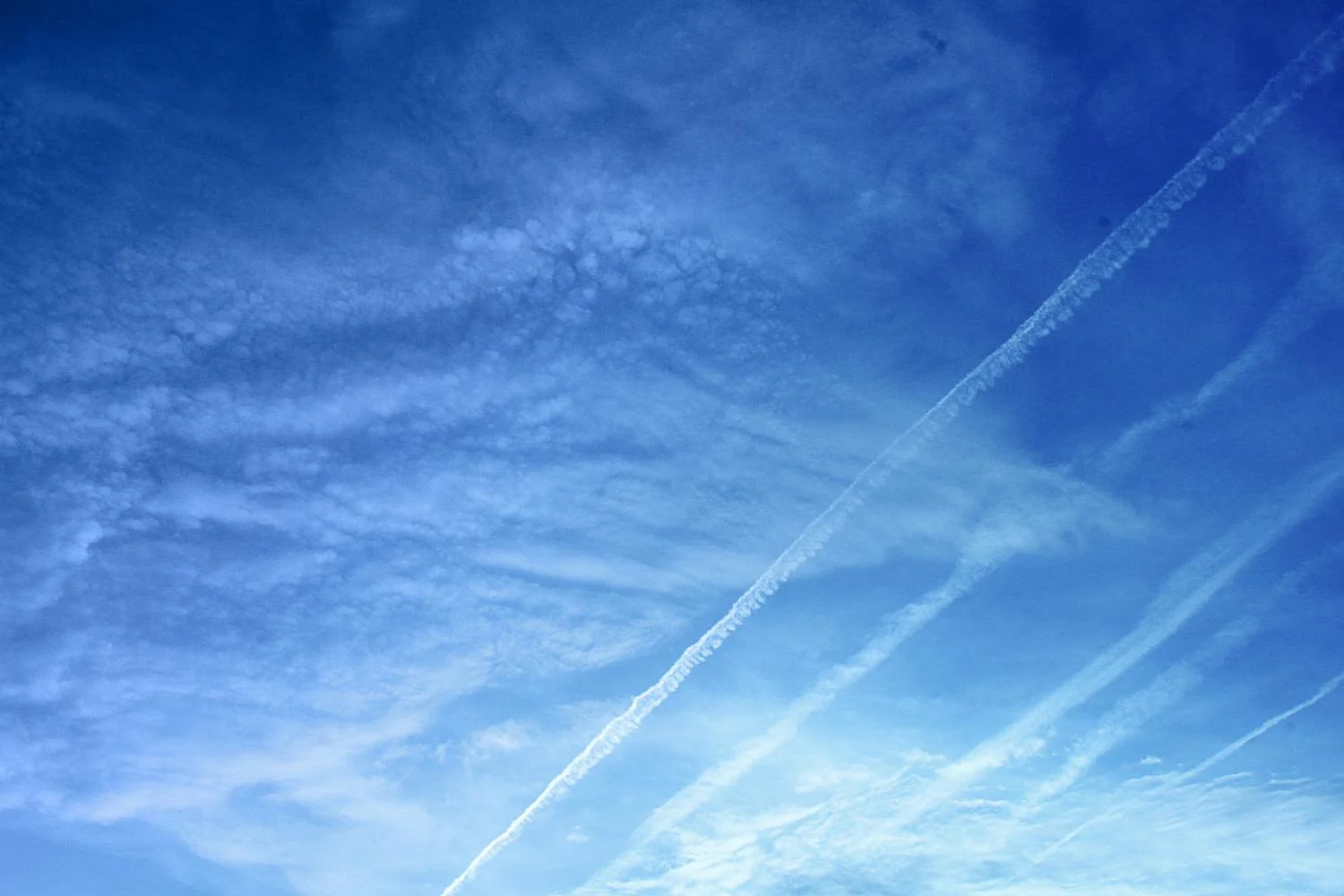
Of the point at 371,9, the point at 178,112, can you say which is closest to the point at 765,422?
the point at 371,9

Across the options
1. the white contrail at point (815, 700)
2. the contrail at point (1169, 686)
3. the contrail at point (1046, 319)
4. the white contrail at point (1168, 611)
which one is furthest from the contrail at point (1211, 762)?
the contrail at point (1046, 319)

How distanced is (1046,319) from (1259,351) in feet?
9.97

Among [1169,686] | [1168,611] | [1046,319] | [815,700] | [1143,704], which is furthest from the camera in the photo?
[1143,704]

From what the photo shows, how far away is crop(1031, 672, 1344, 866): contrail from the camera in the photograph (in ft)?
55.1

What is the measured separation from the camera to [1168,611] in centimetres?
1441

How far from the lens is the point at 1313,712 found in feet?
57.1

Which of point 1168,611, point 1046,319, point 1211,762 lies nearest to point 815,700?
point 1168,611

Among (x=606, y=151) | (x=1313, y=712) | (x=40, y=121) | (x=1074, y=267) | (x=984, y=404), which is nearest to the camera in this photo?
(x=40, y=121)

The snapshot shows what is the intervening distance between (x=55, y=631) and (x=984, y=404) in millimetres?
16178

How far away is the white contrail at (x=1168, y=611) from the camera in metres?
12.3

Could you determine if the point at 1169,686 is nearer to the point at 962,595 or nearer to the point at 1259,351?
the point at 962,595

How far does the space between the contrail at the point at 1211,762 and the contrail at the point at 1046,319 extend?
12.5 meters

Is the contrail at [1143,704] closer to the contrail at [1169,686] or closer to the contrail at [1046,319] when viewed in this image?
the contrail at [1169,686]

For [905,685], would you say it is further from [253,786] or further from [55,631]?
[55,631]
